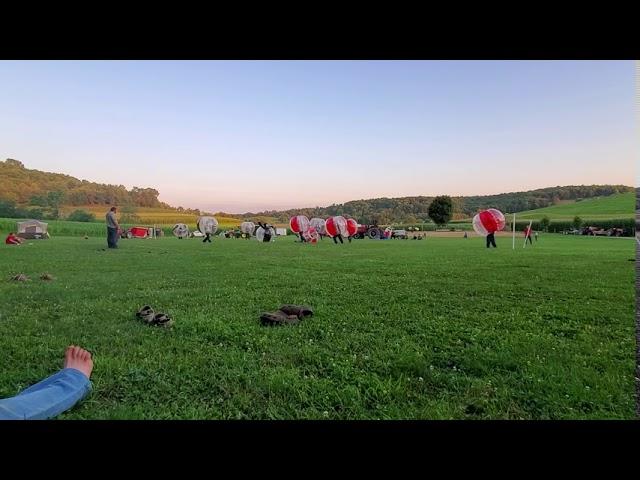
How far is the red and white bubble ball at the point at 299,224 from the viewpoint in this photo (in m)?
4.31

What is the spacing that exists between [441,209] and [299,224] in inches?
78.8

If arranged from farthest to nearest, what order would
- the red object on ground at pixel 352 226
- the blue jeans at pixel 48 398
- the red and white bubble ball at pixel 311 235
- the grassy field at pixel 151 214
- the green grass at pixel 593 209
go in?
1. the red and white bubble ball at pixel 311 235
2. the red object on ground at pixel 352 226
3. the grassy field at pixel 151 214
4. the green grass at pixel 593 209
5. the blue jeans at pixel 48 398

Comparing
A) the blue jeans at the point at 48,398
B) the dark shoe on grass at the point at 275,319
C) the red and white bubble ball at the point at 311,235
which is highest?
the red and white bubble ball at the point at 311,235

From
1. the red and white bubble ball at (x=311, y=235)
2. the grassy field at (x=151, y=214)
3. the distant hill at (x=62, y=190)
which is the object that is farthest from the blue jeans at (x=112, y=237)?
the red and white bubble ball at (x=311, y=235)

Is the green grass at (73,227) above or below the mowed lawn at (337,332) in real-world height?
above

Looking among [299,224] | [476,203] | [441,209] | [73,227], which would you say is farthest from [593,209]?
[73,227]

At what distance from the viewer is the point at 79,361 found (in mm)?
1800

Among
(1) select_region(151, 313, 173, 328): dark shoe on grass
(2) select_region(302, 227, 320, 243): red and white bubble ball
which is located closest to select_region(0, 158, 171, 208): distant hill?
(1) select_region(151, 313, 173, 328): dark shoe on grass

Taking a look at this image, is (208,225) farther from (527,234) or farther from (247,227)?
(527,234)

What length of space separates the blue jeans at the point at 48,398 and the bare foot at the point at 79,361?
71 mm

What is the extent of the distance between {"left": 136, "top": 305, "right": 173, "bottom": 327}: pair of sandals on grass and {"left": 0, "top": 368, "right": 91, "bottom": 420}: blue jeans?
2.26 ft

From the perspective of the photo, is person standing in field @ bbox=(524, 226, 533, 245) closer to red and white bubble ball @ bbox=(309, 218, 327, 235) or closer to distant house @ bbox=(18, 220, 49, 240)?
red and white bubble ball @ bbox=(309, 218, 327, 235)

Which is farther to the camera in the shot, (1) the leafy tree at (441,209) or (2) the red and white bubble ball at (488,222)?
(2) the red and white bubble ball at (488,222)

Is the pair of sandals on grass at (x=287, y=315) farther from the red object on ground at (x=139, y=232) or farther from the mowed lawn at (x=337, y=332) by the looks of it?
the red object on ground at (x=139, y=232)
